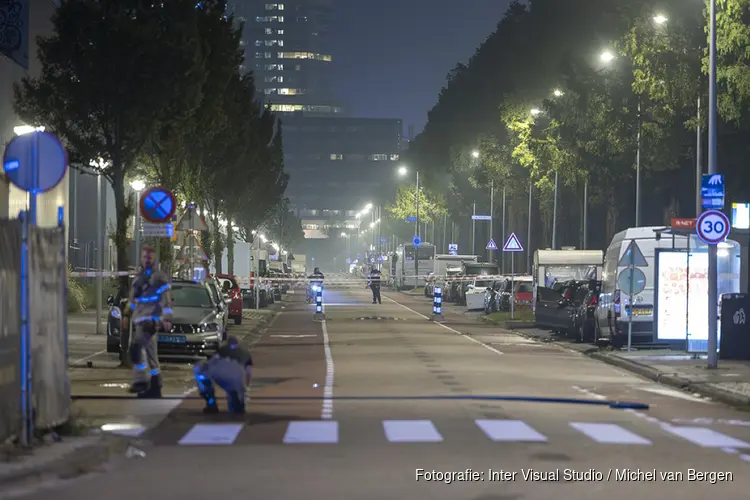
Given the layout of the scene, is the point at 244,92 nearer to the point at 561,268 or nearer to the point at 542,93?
the point at 561,268

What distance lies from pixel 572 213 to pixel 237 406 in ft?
200

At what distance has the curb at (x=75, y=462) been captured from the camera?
10805mm

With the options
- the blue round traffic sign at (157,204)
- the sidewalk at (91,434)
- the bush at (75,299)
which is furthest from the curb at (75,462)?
the bush at (75,299)

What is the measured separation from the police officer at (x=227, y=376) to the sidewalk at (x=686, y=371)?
7060 millimetres

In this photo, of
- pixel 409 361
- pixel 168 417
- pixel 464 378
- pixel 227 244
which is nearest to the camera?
pixel 168 417

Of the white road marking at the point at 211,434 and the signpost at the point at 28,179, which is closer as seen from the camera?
the signpost at the point at 28,179

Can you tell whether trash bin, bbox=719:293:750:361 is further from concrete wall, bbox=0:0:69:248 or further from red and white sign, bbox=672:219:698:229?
concrete wall, bbox=0:0:69:248

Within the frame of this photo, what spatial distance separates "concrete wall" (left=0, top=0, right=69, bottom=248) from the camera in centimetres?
3756

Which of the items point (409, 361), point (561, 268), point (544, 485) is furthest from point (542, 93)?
point (544, 485)

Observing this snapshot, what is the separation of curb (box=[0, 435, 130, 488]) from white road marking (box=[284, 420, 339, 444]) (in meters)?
1.74

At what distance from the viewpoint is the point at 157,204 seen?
77.0 feet

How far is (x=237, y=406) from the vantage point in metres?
16.4

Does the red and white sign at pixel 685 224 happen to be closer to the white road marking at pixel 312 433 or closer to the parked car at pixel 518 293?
the white road marking at pixel 312 433

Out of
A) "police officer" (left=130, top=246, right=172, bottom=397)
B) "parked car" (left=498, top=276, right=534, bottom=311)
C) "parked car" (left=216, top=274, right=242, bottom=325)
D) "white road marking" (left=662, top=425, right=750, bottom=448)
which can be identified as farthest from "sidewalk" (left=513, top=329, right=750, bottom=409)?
"parked car" (left=498, top=276, right=534, bottom=311)
